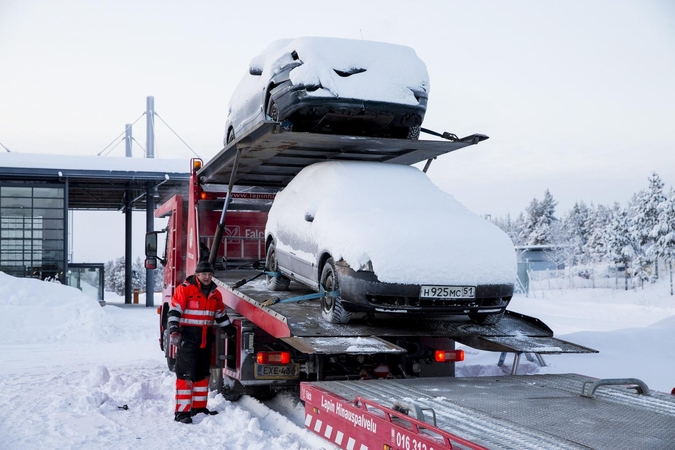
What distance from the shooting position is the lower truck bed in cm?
320

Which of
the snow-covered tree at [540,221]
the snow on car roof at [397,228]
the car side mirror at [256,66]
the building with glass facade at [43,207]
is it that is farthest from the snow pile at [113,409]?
the snow-covered tree at [540,221]

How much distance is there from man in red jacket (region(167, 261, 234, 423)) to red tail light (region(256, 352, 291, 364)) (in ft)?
2.86

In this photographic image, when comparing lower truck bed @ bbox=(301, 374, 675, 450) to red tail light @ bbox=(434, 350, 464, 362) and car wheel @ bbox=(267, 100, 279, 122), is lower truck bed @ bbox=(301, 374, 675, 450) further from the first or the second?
car wheel @ bbox=(267, 100, 279, 122)

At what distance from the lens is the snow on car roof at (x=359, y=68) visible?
693 cm

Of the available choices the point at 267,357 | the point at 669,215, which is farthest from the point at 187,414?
the point at 669,215

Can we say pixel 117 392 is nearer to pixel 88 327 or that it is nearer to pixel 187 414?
pixel 187 414

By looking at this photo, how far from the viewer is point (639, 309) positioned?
99.3 ft

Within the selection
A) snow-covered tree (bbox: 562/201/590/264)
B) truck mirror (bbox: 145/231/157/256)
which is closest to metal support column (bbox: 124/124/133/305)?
truck mirror (bbox: 145/231/157/256)

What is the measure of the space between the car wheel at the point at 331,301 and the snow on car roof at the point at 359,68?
2007mm

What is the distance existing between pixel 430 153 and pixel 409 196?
1.37 metres

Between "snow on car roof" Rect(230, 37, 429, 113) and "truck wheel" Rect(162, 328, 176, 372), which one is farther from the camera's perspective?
"truck wheel" Rect(162, 328, 176, 372)

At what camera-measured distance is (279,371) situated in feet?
21.5

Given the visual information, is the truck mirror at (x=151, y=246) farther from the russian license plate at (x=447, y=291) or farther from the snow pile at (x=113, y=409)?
the russian license plate at (x=447, y=291)

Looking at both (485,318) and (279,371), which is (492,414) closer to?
(485,318)
